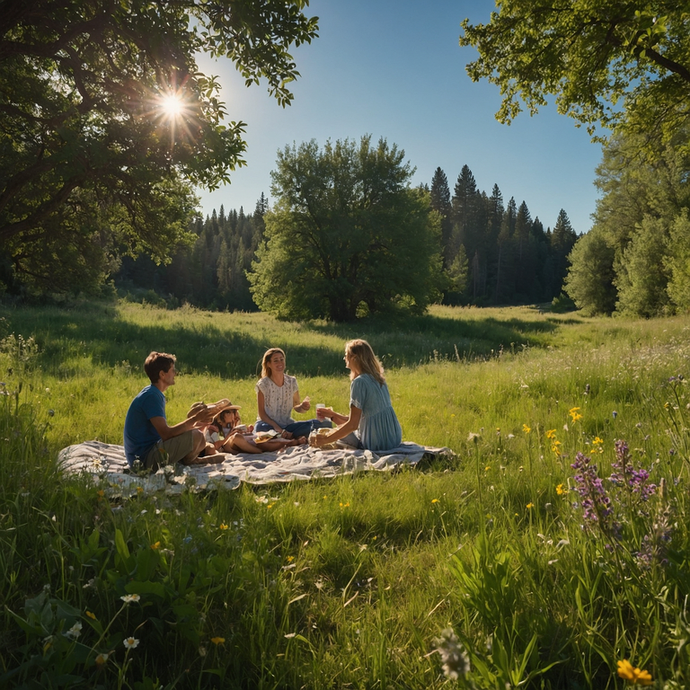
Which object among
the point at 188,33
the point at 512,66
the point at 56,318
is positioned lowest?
the point at 56,318

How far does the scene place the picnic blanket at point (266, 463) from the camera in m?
4.24

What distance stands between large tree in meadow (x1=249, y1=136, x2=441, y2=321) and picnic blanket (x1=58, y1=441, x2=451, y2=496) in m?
23.0

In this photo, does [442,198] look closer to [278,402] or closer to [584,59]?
[584,59]

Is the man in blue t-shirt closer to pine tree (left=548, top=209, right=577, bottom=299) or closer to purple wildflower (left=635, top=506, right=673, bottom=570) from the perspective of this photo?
purple wildflower (left=635, top=506, right=673, bottom=570)

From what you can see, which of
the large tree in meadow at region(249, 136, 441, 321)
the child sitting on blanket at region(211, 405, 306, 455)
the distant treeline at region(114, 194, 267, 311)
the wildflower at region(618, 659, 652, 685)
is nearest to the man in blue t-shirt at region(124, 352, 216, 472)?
the child sitting on blanket at region(211, 405, 306, 455)

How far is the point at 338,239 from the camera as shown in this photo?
1091 inches

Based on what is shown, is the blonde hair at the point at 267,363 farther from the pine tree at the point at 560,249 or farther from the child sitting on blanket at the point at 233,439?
the pine tree at the point at 560,249

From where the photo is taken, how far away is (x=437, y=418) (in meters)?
7.06

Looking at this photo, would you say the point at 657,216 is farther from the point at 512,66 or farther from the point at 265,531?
the point at 265,531

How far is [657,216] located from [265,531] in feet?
131

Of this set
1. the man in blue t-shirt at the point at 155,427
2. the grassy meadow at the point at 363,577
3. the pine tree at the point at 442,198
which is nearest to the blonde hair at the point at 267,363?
the man in blue t-shirt at the point at 155,427

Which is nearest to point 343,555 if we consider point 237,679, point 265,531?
point 265,531

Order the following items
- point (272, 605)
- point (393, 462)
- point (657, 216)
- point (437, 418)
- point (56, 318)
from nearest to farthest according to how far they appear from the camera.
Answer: point (272, 605)
point (393, 462)
point (437, 418)
point (56, 318)
point (657, 216)

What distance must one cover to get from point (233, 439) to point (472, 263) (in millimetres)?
78632
